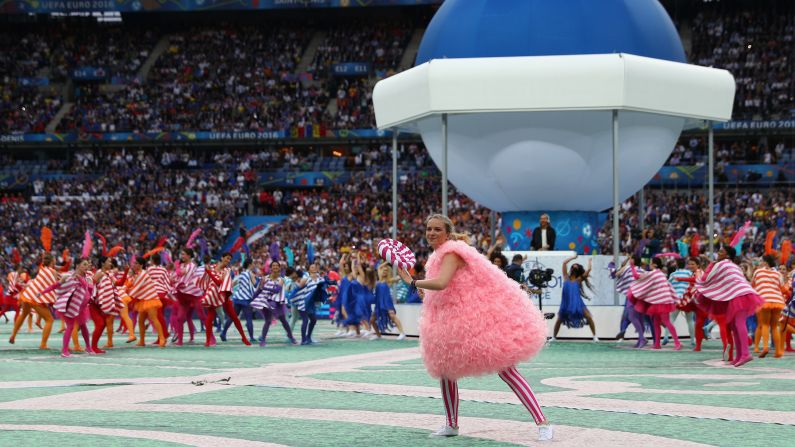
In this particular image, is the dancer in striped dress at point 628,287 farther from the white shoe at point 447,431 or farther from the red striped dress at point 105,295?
the white shoe at point 447,431

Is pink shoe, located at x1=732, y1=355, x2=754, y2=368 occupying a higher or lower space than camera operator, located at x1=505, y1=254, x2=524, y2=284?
lower

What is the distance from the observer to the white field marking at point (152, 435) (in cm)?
728

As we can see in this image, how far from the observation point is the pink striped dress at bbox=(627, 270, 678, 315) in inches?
664

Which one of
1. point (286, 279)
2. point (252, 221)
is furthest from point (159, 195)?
point (286, 279)

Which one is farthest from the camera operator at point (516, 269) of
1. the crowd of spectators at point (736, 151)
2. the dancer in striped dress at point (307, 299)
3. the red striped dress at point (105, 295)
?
the crowd of spectators at point (736, 151)

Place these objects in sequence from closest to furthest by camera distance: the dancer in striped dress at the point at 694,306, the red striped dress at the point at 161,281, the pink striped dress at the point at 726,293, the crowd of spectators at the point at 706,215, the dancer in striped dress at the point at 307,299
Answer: the pink striped dress at the point at 726,293, the dancer in striped dress at the point at 694,306, the red striped dress at the point at 161,281, the dancer in striped dress at the point at 307,299, the crowd of spectators at the point at 706,215

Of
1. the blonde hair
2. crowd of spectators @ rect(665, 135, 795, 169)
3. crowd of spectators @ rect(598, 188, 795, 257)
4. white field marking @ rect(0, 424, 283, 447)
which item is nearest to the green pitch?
white field marking @ rect(0, 424, 283, 447)

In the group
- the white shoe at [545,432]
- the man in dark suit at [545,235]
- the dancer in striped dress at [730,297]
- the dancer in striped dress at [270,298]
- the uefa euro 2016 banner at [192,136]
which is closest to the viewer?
the white shoe at [545,432]

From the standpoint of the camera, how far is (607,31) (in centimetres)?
1989

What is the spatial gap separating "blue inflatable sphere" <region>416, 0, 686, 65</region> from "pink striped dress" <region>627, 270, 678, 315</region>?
15.5 feet

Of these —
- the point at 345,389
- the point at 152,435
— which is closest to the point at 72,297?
the point at 345,389

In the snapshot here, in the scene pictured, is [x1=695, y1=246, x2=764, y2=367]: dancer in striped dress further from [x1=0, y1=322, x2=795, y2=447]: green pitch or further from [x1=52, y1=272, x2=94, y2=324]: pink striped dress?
[x1=52, y1=272, x2=94, y2=324]: pink striped dress

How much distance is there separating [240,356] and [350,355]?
1.56 m

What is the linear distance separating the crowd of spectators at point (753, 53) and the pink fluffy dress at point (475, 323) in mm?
38399
